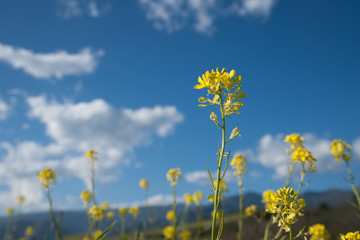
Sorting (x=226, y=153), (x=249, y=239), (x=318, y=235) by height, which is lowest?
(x=249, y=239)

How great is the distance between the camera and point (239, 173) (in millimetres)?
5883

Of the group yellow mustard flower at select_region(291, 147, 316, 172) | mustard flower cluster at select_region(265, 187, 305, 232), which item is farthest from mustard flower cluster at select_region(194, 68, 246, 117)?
yellow mustard flower at select_region(291, 147, 316, 172)

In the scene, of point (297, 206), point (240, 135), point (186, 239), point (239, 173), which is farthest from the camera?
point (186, 239)

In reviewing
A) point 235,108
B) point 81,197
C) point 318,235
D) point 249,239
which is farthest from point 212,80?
point 249,239

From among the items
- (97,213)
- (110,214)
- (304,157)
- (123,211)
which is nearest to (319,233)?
(304,157)

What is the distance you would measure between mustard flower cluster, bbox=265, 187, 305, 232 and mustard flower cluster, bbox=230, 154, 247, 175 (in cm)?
315

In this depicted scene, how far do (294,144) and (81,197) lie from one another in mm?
4904

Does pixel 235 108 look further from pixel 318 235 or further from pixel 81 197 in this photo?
pixel 81 197

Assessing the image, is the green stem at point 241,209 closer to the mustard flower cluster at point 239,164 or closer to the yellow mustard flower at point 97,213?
the mustard flower cluster at point 239,164

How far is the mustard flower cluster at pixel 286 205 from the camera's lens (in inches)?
102

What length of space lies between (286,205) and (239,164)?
3.28m

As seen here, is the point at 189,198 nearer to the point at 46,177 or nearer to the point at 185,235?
the point at 185,235

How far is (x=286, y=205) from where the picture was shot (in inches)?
105

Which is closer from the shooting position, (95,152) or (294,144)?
(294,144)
